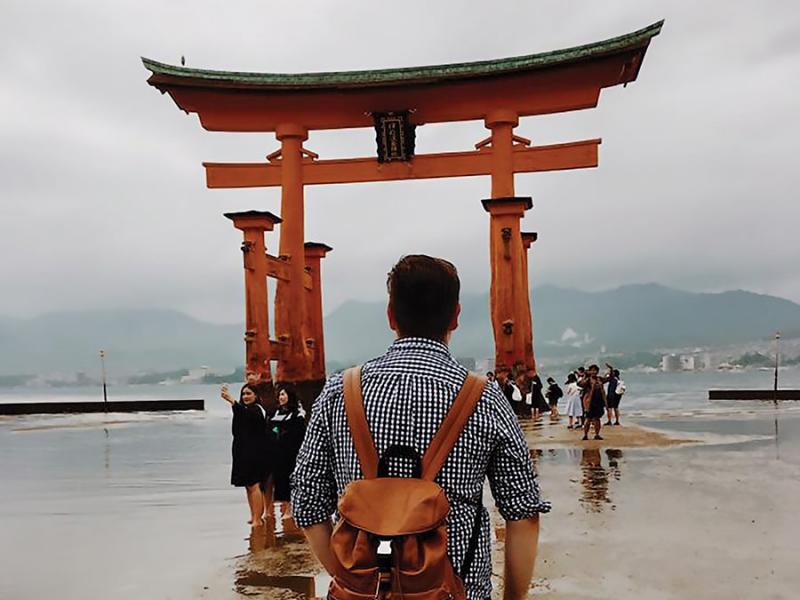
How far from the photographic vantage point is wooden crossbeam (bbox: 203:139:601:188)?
1536 cm

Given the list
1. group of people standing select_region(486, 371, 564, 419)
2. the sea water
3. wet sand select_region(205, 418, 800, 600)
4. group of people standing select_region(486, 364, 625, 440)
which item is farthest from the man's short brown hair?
group of people standing select_region(486, 364, 625, 440)

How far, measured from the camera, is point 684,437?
13.8m

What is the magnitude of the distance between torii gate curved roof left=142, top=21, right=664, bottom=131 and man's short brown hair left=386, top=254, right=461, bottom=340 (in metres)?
13.7

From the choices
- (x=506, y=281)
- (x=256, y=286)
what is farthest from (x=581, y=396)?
(x=256, y=286)

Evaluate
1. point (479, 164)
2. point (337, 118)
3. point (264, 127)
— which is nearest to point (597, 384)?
point (479, 164)

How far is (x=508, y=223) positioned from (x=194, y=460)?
24.8 feet

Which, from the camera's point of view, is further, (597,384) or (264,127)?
(264,127)

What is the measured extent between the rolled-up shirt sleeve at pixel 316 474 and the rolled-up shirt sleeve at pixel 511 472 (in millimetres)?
424

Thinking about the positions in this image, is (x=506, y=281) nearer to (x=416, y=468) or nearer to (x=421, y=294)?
(x=421, y=294)

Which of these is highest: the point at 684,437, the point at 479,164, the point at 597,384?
the point at 479,164

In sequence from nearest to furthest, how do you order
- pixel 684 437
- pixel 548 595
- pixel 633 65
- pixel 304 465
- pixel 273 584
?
pixel 304 465, pixel 548 595, pixel 273 584, pixel 684 437, pixel 633 65

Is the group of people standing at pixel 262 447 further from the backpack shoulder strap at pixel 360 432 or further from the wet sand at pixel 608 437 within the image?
the wet sand at pixel 608 437

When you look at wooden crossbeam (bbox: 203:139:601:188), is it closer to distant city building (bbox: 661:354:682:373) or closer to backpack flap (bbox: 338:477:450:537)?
backpack flap (bbox: 338:477:450:537)

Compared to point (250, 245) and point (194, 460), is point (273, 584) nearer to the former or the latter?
point (194, 460)
